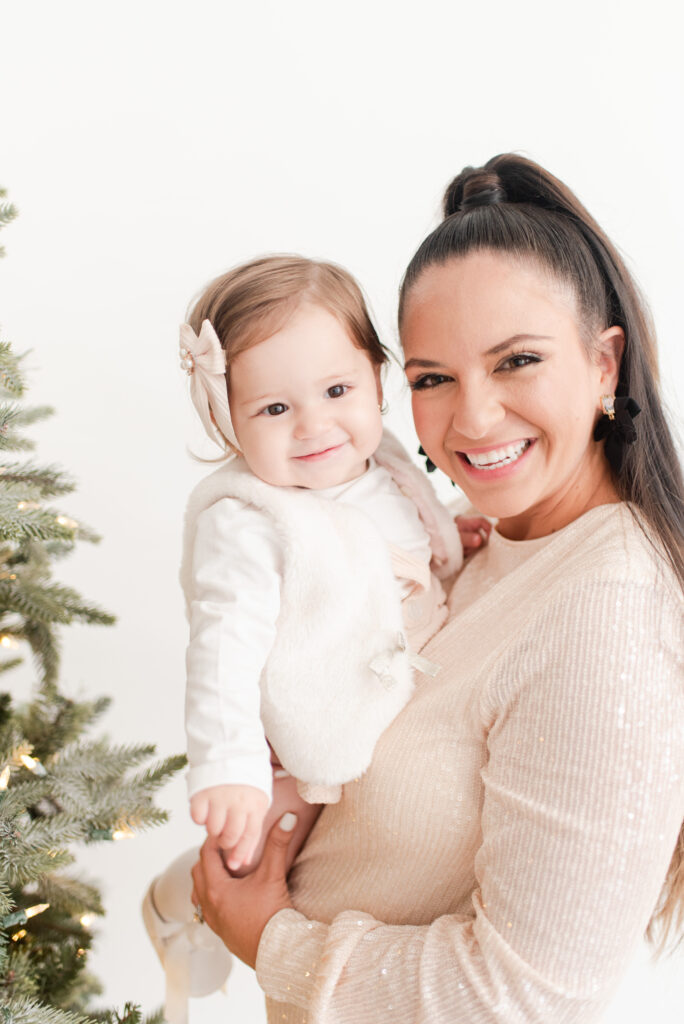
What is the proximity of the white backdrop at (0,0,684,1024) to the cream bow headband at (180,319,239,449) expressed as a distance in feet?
2.41

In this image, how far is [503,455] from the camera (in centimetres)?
129

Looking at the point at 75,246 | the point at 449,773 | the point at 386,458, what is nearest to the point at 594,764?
the point at 449,773

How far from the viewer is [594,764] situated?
949mm

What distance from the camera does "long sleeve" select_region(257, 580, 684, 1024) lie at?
941mm

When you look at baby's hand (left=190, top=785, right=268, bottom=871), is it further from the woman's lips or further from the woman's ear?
the woman's ear

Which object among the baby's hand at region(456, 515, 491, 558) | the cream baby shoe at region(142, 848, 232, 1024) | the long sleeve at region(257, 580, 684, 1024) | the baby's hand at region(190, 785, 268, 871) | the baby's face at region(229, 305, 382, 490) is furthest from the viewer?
the baby's hand at region(456, 515, 491, 558)

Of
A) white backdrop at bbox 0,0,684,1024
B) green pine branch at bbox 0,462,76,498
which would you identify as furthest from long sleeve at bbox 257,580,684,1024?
white backdrop at bbox 0,0,684,1024

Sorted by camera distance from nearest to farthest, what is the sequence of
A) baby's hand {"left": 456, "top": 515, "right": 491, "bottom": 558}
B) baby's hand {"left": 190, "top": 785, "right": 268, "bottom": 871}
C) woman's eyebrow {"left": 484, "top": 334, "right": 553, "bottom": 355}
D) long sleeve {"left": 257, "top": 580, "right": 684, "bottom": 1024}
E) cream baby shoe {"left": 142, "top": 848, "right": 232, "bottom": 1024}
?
long sleeve {"left": 257, "top": 580, "right": 684, "bottom": 1024} → baby's hand {"left": 190, "top": 785, "right": 268, "bottom": 871} → woman's eyebrow {"left": 484, "top": 334, "right": 553, "bottom": 355} → cream baby shoe {"left": 142, "top": 848, "right": 232, "bottom": 1024} → baby's hand {"left": 456, "top": 515, "right": 491, "bottom": 558}

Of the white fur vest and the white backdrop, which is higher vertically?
the white backdrop

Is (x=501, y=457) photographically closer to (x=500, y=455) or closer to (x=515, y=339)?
(x=500, y=455)

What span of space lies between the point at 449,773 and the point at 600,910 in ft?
0.87

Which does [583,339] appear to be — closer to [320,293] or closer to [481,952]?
[320,293]

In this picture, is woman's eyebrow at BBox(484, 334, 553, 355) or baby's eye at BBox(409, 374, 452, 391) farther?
baby's eye at BBox(409, 374, 452, 391)

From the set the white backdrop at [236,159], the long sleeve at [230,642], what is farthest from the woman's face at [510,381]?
the white backdrop at [236,159]
